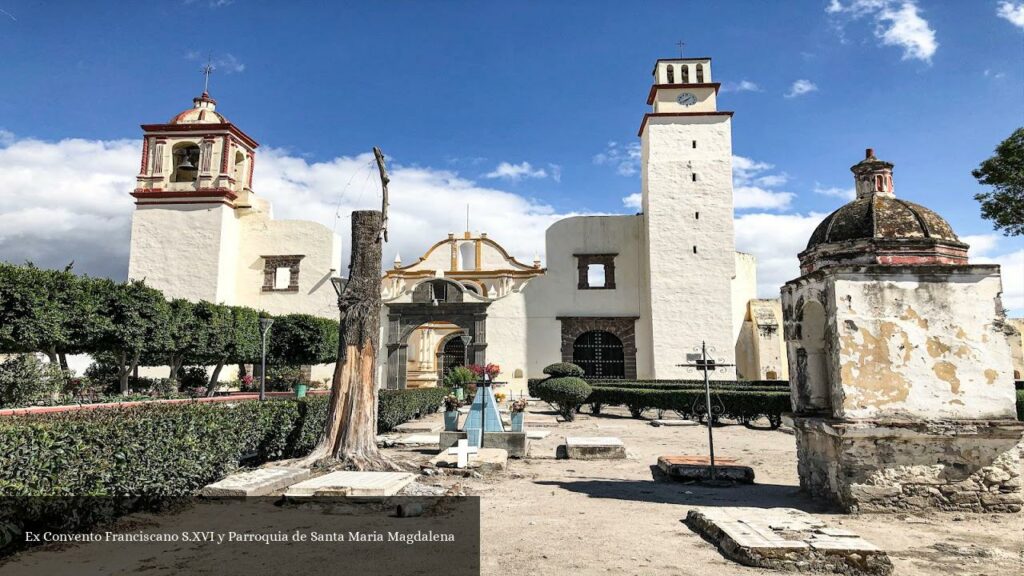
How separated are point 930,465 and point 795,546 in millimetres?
2319

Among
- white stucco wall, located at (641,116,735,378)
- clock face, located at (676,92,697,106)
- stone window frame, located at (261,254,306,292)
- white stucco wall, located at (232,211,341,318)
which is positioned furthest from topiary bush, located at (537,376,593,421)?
clock face, located at (676,92,697,106)

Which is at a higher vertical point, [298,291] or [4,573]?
[298,291]

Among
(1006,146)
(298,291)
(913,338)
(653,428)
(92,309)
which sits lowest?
(653,428)

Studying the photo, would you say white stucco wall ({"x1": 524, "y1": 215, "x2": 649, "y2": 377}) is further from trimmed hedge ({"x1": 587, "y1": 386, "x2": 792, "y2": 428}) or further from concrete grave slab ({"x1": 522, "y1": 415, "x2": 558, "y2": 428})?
concrete grave slab ({"x1": 522, "y1": 415, "x2": 558, "y2": 428})

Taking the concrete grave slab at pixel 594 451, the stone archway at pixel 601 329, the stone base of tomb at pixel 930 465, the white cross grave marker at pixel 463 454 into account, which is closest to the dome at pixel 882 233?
the stone base of tomb at pixel 930 465

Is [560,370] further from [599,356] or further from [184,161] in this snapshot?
[184,161]

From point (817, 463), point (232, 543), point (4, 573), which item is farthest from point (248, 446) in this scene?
point (817, 463)

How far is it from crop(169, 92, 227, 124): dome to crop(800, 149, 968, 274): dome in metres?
21.7

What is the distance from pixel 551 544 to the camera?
173 inches

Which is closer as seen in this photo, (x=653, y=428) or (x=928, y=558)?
(x=928, y=558)

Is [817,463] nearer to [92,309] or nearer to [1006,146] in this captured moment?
[92,309]

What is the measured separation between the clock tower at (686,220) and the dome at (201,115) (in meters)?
15.9

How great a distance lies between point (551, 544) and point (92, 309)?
12.3 metres

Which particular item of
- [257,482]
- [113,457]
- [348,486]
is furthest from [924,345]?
[113,457]
